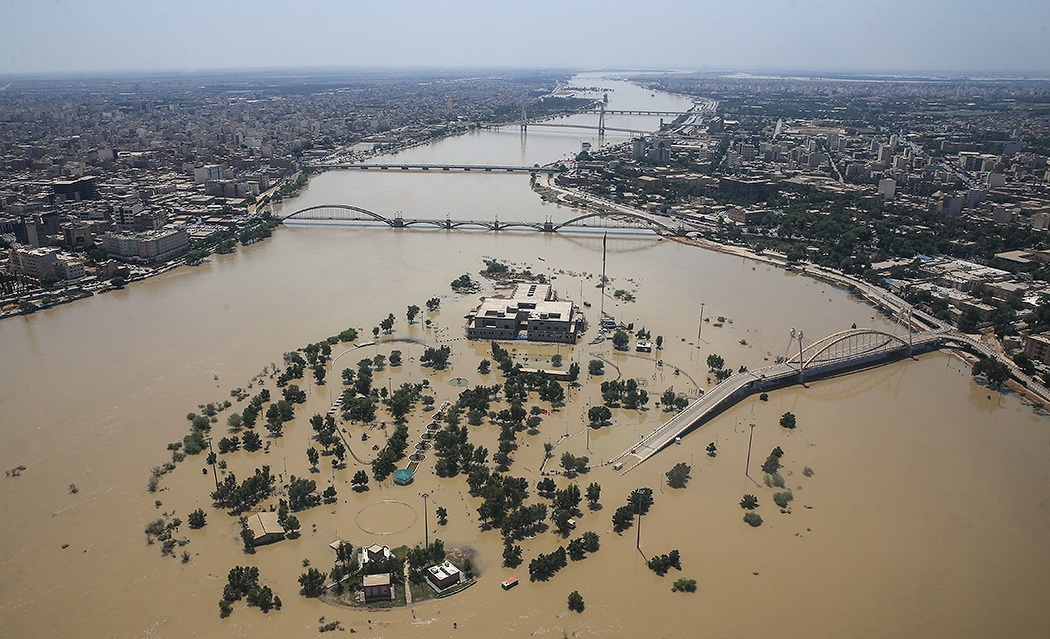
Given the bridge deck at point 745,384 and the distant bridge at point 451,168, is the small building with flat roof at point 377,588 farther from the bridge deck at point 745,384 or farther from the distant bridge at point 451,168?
the distant bridge at point 451,168

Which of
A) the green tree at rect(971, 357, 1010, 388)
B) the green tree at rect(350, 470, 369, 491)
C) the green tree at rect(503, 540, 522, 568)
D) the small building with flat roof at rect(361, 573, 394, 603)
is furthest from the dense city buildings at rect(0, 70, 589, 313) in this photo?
the green tree at rect(971, 357, 1010, 388)

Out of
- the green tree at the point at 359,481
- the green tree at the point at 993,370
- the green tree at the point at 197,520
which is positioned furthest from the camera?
the green tree at the point at 993,370

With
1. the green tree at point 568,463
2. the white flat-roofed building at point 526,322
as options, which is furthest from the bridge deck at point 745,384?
the white flat-roofed building at point 526,322

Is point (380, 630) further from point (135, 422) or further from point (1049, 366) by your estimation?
point (1049, 366)

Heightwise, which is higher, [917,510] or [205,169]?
[205,169]

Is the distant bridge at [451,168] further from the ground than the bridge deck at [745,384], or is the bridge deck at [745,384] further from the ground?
the distant bridge at [451,168]

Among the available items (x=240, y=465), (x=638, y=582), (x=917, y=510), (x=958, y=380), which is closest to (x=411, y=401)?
(x=240, y=465)

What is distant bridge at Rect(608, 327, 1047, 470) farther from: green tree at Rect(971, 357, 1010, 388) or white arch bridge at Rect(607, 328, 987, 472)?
green tree at Rect(971, 357, 1010, 388)
